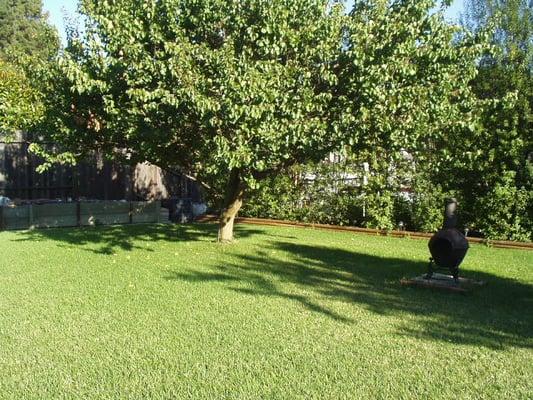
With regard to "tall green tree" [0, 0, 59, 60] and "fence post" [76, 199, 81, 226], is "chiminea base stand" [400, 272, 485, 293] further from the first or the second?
"tall green tree" [0, 0, 59, 60]

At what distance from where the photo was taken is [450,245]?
6.96 m

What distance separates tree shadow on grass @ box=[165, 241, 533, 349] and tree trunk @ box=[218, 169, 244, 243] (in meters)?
1.36

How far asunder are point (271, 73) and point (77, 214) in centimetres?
823

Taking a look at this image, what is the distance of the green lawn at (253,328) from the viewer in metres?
3.98

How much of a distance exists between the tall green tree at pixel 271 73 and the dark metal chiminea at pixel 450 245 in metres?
1.55

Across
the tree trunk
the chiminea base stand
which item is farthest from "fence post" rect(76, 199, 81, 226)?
the chiminea base stand

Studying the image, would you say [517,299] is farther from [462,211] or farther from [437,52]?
[462,211]

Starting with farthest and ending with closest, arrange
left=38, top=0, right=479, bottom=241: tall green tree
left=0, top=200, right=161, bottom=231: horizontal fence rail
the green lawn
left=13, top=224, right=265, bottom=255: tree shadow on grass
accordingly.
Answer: left=0, top=200, right=161, bottom=231: horizontal fence rail, left=13, top=224, right=265, bottom=255: tree shadow on grass, left=38, top=0, right=479, bottom=241: tall green tree, the green lawn

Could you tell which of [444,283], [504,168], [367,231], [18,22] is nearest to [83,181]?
[367,231]

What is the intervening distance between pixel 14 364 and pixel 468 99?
23.2 ft

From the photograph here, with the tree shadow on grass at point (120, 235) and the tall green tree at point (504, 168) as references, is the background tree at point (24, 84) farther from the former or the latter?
the tall green tree at point (504, 168)

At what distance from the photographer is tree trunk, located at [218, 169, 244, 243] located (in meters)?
10.7

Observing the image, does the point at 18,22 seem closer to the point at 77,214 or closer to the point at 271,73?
the point at 77,214

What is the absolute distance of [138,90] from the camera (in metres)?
7.59
